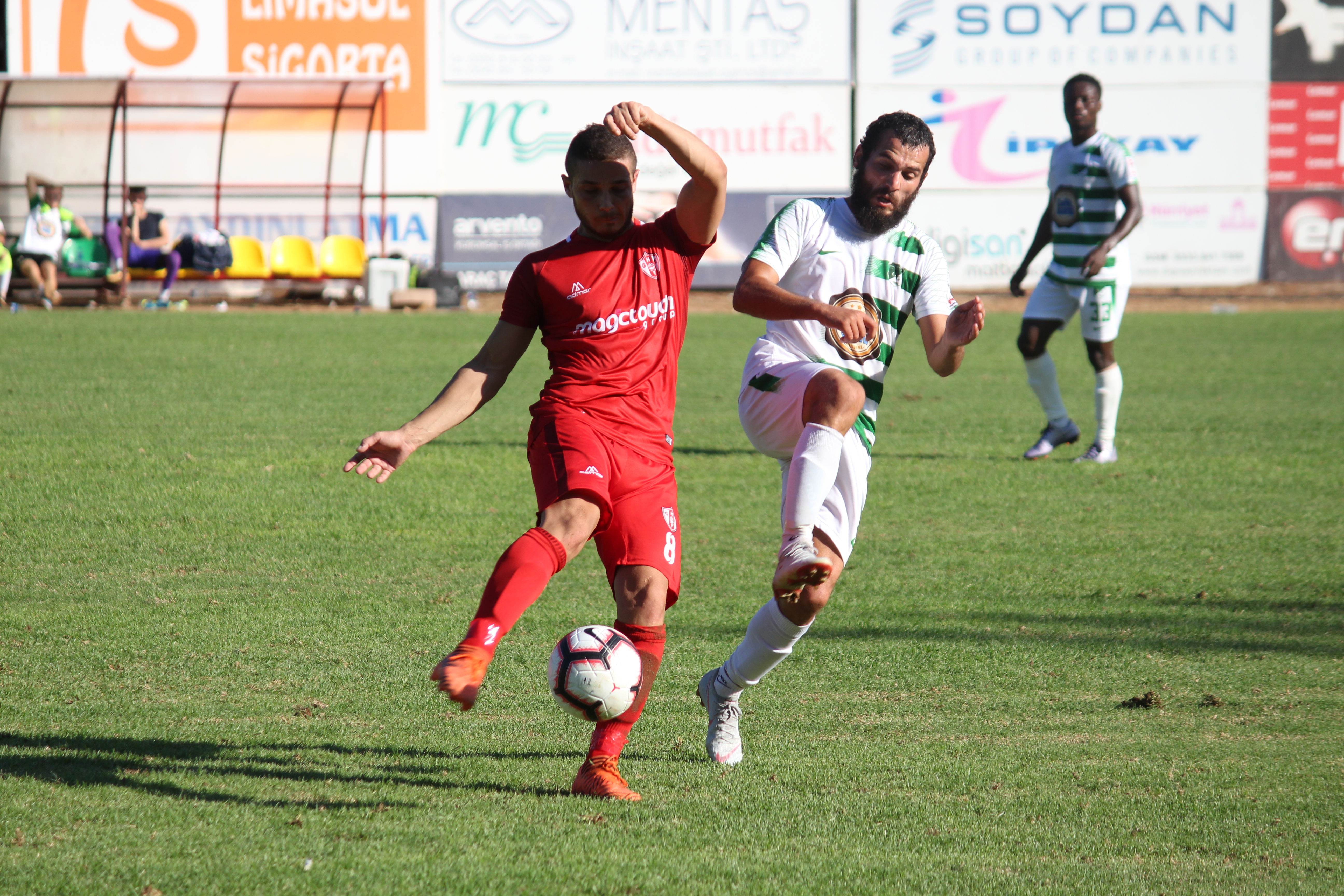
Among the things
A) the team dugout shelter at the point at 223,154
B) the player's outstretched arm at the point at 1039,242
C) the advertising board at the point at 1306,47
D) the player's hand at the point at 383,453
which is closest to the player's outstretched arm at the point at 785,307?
the player's hand at the point at 383,453

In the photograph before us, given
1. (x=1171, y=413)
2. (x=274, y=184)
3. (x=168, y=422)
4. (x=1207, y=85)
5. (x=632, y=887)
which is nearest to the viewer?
(x=632, y=887)

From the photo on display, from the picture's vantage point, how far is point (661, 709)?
188 inches

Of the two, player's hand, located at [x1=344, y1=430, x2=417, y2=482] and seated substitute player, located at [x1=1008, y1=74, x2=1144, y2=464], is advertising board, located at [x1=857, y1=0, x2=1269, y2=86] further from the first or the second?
player's hand, located at [x1=344, y1=430, x2=417, y2=482]

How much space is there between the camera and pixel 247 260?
23.3 m

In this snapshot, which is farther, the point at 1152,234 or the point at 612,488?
the point at 1152,234

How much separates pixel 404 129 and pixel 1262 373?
17657 millimetres

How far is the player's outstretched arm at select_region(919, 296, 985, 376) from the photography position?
410cm

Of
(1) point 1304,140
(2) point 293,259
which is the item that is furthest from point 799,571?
(1) point 1304,140

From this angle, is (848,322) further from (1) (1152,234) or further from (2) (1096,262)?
(1) (1152,234)

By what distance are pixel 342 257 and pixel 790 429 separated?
67.7 ft

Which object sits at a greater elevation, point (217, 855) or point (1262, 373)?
point (1262, 373)

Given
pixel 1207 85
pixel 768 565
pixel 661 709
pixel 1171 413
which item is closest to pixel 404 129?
pixel 1207 85

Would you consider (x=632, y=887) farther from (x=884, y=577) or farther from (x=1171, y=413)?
(x=1171, y=413)

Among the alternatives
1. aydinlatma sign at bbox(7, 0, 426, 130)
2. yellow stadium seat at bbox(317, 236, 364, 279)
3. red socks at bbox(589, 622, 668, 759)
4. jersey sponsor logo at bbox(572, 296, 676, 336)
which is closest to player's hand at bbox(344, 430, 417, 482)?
jersey sponsor logo at bbox(572, 296, 676, 336)
